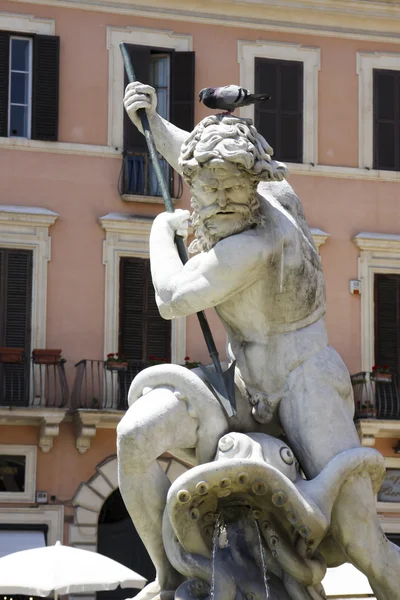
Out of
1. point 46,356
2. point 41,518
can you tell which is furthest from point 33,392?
point 41,518

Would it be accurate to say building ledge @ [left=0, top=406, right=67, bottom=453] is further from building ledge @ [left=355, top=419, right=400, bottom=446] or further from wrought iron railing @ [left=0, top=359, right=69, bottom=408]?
building ledge @ [left=355, top=419, right=400, bottom=446]

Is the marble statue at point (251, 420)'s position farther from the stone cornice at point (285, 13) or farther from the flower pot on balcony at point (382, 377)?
the stone cornice at point (285, 13)

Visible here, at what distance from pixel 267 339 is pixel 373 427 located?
18.2 metres

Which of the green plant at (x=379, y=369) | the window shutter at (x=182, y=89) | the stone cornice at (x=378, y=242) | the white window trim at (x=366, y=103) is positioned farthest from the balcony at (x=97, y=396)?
the white window trim at (x=366, y=103)

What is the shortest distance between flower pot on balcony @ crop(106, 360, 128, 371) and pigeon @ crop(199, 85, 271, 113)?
17.3 meters

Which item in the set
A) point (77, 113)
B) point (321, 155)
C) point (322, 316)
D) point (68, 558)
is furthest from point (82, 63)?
point (322, 316)

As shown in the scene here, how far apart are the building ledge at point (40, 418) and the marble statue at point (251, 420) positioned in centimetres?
1673

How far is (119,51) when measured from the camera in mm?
24812

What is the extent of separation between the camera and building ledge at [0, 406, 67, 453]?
2303 centimetres

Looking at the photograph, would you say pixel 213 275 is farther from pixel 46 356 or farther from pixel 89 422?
pixel 89 422

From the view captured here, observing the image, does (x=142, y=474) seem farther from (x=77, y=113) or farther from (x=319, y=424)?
(x=77, y=113)

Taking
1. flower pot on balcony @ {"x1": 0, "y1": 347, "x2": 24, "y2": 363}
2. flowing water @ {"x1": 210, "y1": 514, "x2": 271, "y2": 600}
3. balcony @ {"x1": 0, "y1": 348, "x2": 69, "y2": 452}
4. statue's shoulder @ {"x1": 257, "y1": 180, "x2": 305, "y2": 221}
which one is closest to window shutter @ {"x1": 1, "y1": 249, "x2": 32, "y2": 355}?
flower pot on balcony @ {"x1": 0, "y1": 347, "x2": 24, "y2": 363}

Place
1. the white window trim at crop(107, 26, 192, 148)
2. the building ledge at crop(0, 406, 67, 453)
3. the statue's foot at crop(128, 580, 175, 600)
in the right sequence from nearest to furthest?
the statue's foot at crop(128, 580, 175, 600)
the building ledge at crop(0, 406, 67, 453)
the white window trim at crop(107, 26, 192, 148)

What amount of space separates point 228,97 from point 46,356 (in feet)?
56.3
